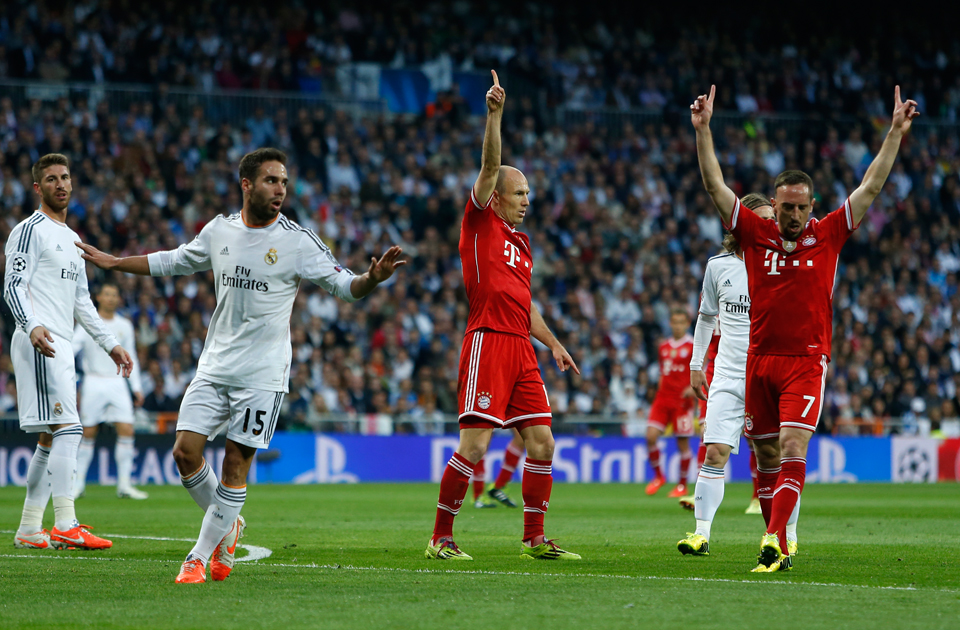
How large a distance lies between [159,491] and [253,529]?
24.1ft

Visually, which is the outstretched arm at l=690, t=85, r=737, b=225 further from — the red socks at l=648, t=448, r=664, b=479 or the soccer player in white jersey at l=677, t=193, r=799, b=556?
the red socks at l=648, t=448, r=664, b=479

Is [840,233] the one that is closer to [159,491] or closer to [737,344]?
[737,344]

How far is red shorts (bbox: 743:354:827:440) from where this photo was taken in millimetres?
7469

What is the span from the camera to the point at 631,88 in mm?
30938

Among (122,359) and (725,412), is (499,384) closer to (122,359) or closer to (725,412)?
(725,412)

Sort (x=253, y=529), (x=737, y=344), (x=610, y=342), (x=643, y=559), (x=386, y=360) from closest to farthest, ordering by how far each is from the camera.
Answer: (x=643, y=559) → (x=737, y=344) → (x=253, y=529) → (x=386, y=360) → (x=610, y=342)

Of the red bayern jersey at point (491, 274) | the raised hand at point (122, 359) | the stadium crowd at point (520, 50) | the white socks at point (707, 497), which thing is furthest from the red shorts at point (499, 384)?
the stadium crowd at point (520, 50)

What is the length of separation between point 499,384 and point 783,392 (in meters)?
1.76

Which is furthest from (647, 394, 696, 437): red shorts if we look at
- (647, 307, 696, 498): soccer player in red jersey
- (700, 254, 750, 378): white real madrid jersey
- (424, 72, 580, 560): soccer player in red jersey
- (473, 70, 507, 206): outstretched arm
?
(473, 70, 507, 206): outstretched arm

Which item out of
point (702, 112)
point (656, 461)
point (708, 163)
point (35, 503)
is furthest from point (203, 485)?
point (656, 461)

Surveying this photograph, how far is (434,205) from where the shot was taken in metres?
25.1

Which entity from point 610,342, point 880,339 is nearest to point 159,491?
point 610,342

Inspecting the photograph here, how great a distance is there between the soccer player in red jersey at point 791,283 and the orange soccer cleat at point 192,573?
10.4ft

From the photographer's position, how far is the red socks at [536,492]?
26.9ft
